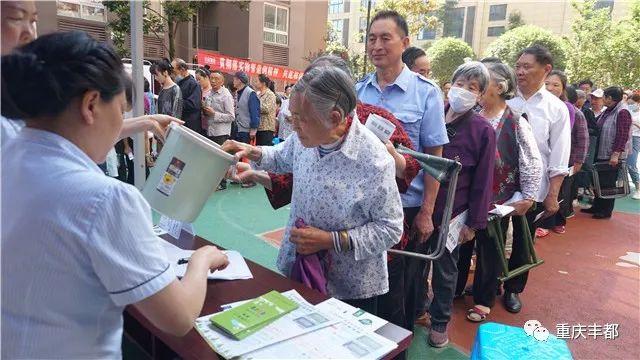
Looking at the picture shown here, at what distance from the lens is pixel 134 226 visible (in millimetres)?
803

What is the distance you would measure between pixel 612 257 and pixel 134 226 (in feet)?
15.8

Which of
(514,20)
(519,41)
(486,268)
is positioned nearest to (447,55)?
(519,41)

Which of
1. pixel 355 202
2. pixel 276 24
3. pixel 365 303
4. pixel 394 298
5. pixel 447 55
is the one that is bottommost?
pixel 394 298

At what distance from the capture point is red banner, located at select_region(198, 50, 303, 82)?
11948mm

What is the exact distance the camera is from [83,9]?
47.1 feet

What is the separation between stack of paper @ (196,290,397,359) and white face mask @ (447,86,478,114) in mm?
1533

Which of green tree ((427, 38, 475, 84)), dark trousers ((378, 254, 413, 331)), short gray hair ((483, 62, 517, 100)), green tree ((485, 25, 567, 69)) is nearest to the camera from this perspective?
dark trousers ((378, 254, 413, 331))

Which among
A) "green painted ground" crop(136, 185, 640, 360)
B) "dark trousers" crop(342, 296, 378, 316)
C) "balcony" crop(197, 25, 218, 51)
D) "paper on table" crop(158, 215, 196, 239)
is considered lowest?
"green painted ground" crop(136, 185, 640, 360)

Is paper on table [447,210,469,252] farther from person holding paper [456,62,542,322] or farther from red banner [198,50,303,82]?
red banner [198,50,303,82]

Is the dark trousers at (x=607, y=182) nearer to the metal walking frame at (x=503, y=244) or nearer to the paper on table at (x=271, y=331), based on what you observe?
the metal walking frame at (x=503, y=244)

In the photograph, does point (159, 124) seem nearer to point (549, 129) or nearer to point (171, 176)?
point (171, 176)

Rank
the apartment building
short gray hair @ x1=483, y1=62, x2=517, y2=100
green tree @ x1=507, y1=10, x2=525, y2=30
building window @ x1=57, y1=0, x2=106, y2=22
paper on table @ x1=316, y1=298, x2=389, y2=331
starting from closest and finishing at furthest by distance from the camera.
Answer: paper on table @ x1=316, y1=298, x2=389, y2=331, short gray hair @ x1=483, y1=62, x2=517, y2=100, building window @ x1=57, y1=0, x2=106, y2=22, the apartment building, green tree @ x1=507, y1=10, x2=525, y2=30

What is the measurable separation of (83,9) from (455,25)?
39.1 metres

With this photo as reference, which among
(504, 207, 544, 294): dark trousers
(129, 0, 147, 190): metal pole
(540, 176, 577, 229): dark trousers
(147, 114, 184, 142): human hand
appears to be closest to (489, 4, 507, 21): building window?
(540, 176, 577, 229): dark trousers
